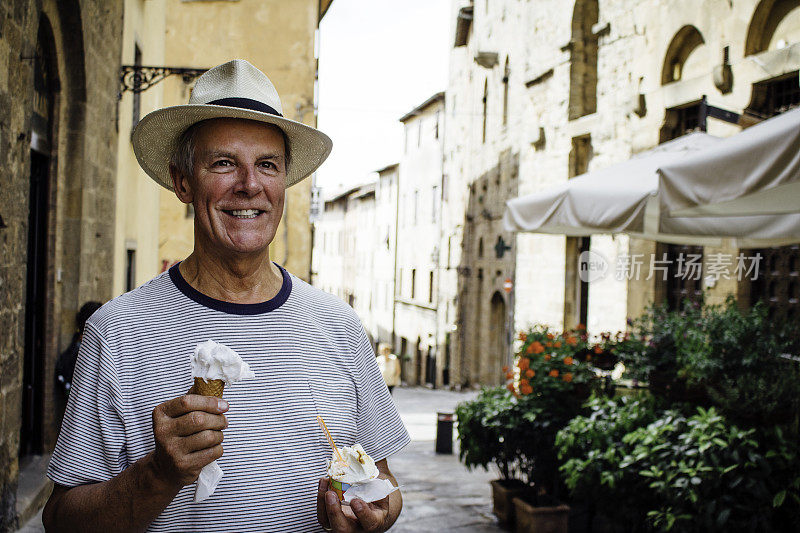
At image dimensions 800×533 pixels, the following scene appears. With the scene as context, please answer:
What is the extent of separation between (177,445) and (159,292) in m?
0.57

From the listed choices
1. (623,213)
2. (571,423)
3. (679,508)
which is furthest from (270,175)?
(623,213)

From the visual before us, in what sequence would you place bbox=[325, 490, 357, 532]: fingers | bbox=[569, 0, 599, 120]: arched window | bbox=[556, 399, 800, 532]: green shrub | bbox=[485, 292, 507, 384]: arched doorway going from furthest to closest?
1. bbox=[485, 292, 507, 384]: arched doorway
2. bbox=[569, 0, 599, 120]: arched window
3. bbox=[556, 399, 800, 532]: green shrub
4. bbox=[325, 490, 357, 532]: fingers

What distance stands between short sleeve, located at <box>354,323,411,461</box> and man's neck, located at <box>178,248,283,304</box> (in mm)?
319

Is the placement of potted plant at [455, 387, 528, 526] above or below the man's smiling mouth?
below

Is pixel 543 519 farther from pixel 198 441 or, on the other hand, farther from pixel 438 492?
pixel 198 441

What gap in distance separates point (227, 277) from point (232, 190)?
229mm

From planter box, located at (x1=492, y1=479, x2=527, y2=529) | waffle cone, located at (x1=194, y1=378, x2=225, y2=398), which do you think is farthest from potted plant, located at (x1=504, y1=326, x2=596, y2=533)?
waffle cone, located at (x1=194, y1=378, x2=225, y2=398)

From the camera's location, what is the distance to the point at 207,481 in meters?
1.60

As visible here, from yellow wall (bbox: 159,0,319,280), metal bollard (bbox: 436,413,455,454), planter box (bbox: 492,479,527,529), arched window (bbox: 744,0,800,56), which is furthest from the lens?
yellow wall (bbox: 159,0,319,280)

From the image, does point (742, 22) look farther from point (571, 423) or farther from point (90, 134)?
point (90, 134)

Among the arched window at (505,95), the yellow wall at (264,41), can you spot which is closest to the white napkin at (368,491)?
the yellow wall at (264,41)

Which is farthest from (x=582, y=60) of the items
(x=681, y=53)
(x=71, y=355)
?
(x=71, y=355)

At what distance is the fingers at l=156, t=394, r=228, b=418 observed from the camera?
1501 mm

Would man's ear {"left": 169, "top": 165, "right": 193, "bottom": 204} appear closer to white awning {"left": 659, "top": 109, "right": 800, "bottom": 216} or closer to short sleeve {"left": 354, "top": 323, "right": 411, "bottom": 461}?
short sleeve {"left": 354, "top": 323, "right": 411, "bottom": 461}
